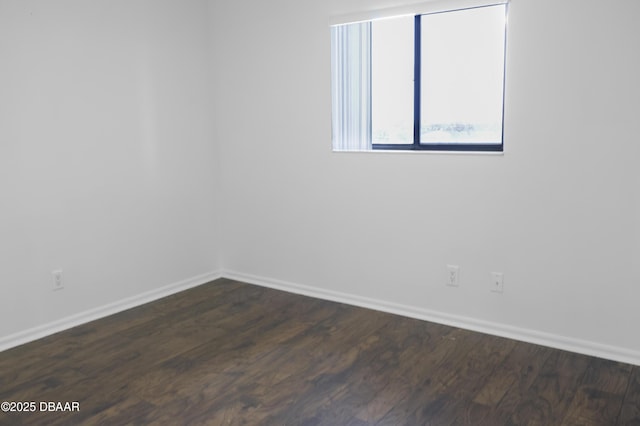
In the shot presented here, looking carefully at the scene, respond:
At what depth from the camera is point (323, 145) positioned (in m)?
3.95

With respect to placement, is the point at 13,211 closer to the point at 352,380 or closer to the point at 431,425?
the point at 352,380

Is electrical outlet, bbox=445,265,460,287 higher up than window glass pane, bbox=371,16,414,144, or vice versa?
window glass pane, bbox=371,16,414,144

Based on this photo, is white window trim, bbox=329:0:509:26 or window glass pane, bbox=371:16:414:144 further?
window glass pane, bbox=371:16:414:144

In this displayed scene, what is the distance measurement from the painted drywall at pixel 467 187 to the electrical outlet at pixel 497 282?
1.4 inches

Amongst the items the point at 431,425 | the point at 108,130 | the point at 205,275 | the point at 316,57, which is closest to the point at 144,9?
the point at 108,130

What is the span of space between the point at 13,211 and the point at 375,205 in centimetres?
227

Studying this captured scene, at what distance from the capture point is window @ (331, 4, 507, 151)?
3305 millimetres

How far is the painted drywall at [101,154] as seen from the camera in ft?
10.8

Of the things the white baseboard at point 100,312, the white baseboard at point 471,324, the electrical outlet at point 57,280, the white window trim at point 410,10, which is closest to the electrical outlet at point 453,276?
the white baseboard at point 471,324

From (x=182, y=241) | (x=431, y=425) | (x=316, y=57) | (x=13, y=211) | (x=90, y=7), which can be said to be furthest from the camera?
(x=182, y=241)

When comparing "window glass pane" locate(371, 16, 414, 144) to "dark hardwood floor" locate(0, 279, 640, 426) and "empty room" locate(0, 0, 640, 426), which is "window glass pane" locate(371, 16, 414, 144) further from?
"dark hardwood floor" locate(0, 279, 640, 426)

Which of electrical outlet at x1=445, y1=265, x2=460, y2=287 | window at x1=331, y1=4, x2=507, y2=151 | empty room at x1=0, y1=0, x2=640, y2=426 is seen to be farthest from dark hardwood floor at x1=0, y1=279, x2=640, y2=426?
window at x1=331, y1=4, x2=507, y2=151

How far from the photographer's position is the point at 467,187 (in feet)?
11.0

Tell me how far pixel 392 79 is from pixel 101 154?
204 cm
